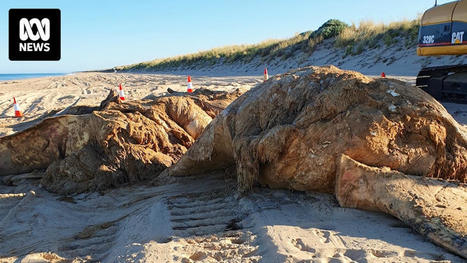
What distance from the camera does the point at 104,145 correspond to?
14.8 feet

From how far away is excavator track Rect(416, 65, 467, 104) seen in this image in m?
7.84

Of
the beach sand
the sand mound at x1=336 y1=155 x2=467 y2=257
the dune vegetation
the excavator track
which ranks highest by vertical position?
the dune vegetation

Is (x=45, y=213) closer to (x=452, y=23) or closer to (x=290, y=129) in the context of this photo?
(x=290, y=129)

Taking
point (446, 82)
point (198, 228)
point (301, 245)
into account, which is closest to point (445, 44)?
point (446, 82)

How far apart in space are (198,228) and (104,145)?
2.12 metres

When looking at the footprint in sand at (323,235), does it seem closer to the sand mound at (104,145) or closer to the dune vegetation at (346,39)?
the sand mound at (104,145)

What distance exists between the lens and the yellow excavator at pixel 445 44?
712 centimetres

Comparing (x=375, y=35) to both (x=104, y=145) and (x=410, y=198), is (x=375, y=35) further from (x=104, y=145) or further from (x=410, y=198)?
(x=410, y=198)

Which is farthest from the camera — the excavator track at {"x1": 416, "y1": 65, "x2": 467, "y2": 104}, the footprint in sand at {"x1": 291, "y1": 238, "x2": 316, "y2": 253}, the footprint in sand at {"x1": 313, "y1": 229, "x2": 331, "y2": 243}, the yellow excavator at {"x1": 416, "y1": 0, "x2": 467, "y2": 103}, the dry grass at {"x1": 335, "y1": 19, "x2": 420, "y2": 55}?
the dry grass at {"x1": 335, "y1": 19, "x2": 420, "y2": 55}

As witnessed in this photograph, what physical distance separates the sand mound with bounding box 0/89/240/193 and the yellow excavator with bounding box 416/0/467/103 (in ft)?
17.7

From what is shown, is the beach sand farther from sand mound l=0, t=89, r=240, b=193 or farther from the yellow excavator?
the yellow excavator

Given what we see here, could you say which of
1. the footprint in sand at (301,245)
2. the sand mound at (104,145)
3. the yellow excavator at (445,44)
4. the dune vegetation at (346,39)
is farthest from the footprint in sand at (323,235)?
the dune vegetation at (346,39)

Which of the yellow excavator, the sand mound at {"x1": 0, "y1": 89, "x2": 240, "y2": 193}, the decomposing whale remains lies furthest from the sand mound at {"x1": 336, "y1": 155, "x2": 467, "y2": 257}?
the yellow excavator

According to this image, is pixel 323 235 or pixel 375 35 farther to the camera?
pixel 375 35
